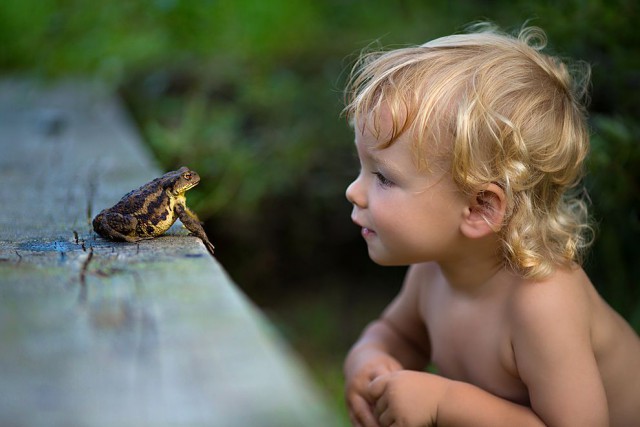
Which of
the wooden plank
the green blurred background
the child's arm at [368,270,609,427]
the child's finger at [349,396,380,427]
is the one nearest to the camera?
the wooden plank

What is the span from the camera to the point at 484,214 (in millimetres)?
2318

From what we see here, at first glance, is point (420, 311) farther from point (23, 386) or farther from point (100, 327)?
point (23, 386)

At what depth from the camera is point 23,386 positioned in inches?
48.6

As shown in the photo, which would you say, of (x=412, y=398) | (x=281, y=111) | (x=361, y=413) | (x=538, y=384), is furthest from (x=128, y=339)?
(x=281, y=111)

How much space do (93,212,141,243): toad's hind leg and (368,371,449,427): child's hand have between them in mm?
840

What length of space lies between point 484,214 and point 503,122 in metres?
0.27

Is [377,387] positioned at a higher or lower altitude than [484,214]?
lower

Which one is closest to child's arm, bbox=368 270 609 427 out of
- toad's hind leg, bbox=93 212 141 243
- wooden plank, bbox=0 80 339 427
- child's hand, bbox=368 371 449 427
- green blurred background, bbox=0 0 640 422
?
child's hand, bbox=368 371 449 427

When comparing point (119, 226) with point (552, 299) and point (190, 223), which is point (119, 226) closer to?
point (190, 223)

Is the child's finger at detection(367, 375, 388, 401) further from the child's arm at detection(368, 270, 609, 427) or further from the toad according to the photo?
the toad

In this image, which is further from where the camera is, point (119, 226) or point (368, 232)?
point (368, 232)

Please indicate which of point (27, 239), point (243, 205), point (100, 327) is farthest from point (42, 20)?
point (100, 327)

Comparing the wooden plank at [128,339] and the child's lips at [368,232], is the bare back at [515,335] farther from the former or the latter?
the wooden plank at [128,339]

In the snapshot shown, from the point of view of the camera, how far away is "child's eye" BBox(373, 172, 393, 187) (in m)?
2.33
